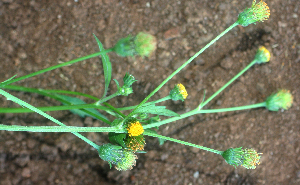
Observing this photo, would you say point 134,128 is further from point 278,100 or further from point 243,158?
point 278,100

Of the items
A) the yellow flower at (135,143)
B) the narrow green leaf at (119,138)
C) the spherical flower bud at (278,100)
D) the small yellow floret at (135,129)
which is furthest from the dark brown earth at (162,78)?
the small yellow floret at (135,129)

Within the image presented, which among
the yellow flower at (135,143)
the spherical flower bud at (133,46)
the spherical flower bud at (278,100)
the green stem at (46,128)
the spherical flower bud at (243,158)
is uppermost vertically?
the spherical flower bud at (278,100)

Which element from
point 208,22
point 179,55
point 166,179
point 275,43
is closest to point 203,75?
point 179,55

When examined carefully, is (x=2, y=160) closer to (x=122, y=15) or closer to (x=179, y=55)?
(x=122, y=15)

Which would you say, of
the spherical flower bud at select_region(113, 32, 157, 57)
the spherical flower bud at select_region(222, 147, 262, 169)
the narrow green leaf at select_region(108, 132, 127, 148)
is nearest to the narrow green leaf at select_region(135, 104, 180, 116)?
the narrow green leaf at select_region(108, 132, 127, 148)

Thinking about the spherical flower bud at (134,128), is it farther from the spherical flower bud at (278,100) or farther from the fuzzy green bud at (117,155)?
the spherical flower bud at (278,100)

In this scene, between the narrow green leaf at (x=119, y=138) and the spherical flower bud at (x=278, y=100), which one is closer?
the narrow green leaf at (x=119, y=138)

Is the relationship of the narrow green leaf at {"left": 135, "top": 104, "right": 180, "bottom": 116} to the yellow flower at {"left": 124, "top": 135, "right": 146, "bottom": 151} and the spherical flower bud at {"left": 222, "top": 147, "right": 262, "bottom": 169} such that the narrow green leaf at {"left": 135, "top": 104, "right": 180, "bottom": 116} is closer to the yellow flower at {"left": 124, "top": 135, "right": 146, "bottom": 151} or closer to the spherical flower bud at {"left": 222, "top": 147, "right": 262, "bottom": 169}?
the yellow flower at {"left": 124, "top": 135, "right": 146, "bottom": 151}

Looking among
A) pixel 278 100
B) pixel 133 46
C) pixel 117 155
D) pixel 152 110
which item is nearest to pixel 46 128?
pixel 117 155
